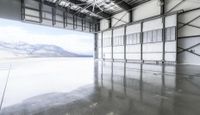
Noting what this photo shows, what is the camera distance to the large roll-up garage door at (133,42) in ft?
41.0

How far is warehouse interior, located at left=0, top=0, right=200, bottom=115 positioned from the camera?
213 centimetres

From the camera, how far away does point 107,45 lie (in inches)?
655

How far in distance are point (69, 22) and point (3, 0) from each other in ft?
22.5

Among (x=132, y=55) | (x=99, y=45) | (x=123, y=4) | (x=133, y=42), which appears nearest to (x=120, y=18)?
(x=123, y=4)

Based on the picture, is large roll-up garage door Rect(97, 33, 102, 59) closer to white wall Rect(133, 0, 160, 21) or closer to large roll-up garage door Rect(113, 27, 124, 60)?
large roll-up garage door Rect(113, 27, 124, 60)

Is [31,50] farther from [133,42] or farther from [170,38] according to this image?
[170,38]

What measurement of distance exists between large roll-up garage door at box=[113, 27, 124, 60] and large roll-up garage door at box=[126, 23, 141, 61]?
785 millimetres

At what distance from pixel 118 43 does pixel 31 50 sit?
22.4 m

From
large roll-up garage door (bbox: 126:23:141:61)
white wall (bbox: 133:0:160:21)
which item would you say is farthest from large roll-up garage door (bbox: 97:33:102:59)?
white wall (bbox: 133:0:160:21)

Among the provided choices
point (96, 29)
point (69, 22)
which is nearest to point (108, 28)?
point (96, 29)

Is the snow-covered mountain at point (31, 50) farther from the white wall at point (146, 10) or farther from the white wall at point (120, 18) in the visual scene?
the white wall at point (146, 10)

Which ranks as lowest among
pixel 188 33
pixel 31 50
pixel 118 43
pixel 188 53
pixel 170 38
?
pixel 188 53

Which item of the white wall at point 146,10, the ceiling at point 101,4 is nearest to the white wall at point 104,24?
the ceiling at point 101,4

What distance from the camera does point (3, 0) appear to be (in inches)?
431
